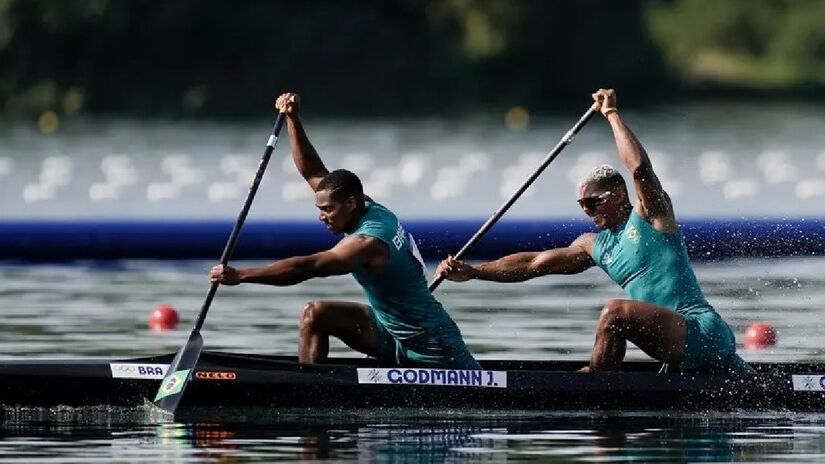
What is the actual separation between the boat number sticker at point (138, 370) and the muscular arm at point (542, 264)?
2.10m

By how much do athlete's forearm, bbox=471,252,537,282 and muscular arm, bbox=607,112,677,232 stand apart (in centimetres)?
101

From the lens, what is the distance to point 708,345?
13930 millimetres

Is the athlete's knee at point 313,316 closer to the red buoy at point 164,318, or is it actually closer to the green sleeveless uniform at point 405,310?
the green sleeveless uniform at point 405,310

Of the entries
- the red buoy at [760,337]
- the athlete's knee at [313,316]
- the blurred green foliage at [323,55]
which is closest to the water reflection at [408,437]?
the athlete's knee at [313,316]

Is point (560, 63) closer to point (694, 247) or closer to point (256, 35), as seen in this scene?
point (256, 35)

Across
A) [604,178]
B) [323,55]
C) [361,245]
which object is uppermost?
[323,55]

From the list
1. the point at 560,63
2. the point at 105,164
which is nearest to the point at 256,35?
the point at 560,63

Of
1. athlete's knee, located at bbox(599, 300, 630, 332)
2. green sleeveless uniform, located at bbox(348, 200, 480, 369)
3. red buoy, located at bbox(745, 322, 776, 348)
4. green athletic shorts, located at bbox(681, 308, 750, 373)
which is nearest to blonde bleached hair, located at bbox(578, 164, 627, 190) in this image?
athlete's knee, located at bbox(599, 300, 630, 332)

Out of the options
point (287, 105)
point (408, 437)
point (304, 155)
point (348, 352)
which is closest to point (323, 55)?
point (348, 352)

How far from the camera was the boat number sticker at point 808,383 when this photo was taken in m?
14.0

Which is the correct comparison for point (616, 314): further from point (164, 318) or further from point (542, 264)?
point (164, 318)

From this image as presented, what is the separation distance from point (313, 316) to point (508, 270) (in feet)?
4.76

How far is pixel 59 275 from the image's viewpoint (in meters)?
26.2

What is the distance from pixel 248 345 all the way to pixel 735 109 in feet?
191
